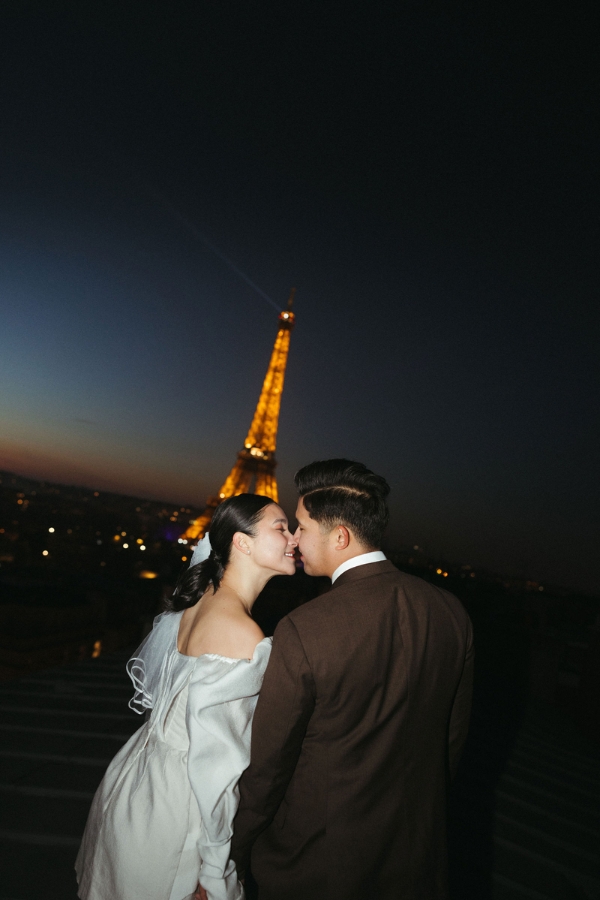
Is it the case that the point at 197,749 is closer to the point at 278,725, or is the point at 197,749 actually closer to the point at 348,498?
the point at 278,725

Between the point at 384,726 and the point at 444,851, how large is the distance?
1.87 ft

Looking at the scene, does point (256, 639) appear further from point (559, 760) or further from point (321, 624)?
point (559, 760)

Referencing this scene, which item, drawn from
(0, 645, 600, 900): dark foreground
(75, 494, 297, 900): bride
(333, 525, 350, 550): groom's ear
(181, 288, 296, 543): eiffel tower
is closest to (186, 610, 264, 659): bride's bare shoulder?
(75, 494, 297, 900): bride

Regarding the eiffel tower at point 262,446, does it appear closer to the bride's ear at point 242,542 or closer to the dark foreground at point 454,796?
the dark foreground at point 454,796

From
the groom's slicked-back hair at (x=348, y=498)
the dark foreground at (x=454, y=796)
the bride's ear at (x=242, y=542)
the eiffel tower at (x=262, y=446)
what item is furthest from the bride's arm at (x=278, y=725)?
the eiffel tower at (x=262, y=446)

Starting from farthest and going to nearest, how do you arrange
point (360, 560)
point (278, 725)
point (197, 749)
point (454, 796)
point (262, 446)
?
1. point (262, 446)
2. point (454, 796)
3. point (360, 560)
4. point (197, 749)
5. point (278, 725)

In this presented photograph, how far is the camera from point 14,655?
10.4 metres

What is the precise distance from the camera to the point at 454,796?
13.7ft

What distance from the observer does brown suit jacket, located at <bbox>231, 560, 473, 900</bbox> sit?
150cm

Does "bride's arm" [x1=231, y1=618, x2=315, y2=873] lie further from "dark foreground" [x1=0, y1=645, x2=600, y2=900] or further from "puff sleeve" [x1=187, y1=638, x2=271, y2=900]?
"dark foreground" [x1=0, y1=645, x2=600, y2=900]

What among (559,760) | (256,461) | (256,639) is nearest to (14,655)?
(559,760)

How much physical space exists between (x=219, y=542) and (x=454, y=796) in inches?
136

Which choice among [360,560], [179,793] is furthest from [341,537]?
[179,793]

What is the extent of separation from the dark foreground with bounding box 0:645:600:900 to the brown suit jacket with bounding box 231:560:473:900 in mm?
1593
